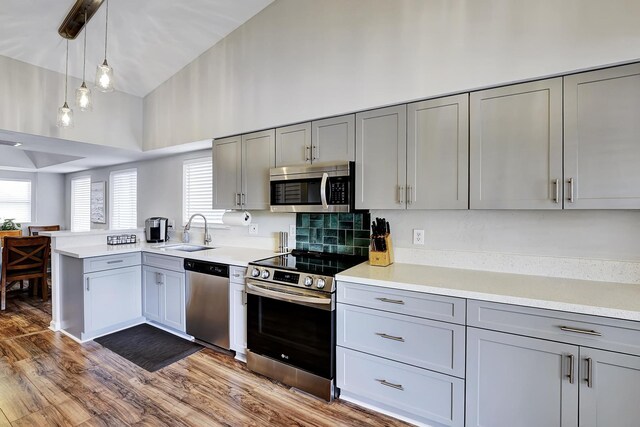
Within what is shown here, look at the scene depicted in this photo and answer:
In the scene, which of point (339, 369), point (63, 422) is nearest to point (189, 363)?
point (63, 422)

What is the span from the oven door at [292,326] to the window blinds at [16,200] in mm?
7077

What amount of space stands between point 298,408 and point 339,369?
38 centimetres

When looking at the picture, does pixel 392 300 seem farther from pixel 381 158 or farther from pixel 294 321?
pixel 381 158

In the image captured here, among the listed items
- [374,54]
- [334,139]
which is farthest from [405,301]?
[374,54]

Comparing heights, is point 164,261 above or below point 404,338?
above

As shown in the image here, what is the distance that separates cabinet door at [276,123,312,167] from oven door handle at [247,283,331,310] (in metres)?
Result: 1.08

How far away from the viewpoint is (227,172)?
10.5 feet

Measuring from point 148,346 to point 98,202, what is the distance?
409 cm

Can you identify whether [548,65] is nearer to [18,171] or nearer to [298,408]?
[298,408]

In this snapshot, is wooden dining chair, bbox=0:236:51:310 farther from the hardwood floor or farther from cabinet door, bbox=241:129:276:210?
cabinet door, bbox=241:129:276:210

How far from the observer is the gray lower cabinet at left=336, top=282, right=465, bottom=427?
176 cm

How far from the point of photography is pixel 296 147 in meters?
2.69

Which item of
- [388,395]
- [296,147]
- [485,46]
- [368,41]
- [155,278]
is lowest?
[388,395]

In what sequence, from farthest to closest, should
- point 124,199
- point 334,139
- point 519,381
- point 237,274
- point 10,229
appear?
1. point 10,229
2. point 124,199
3. point 237,274
4. point 334,139
5. point 519,381
